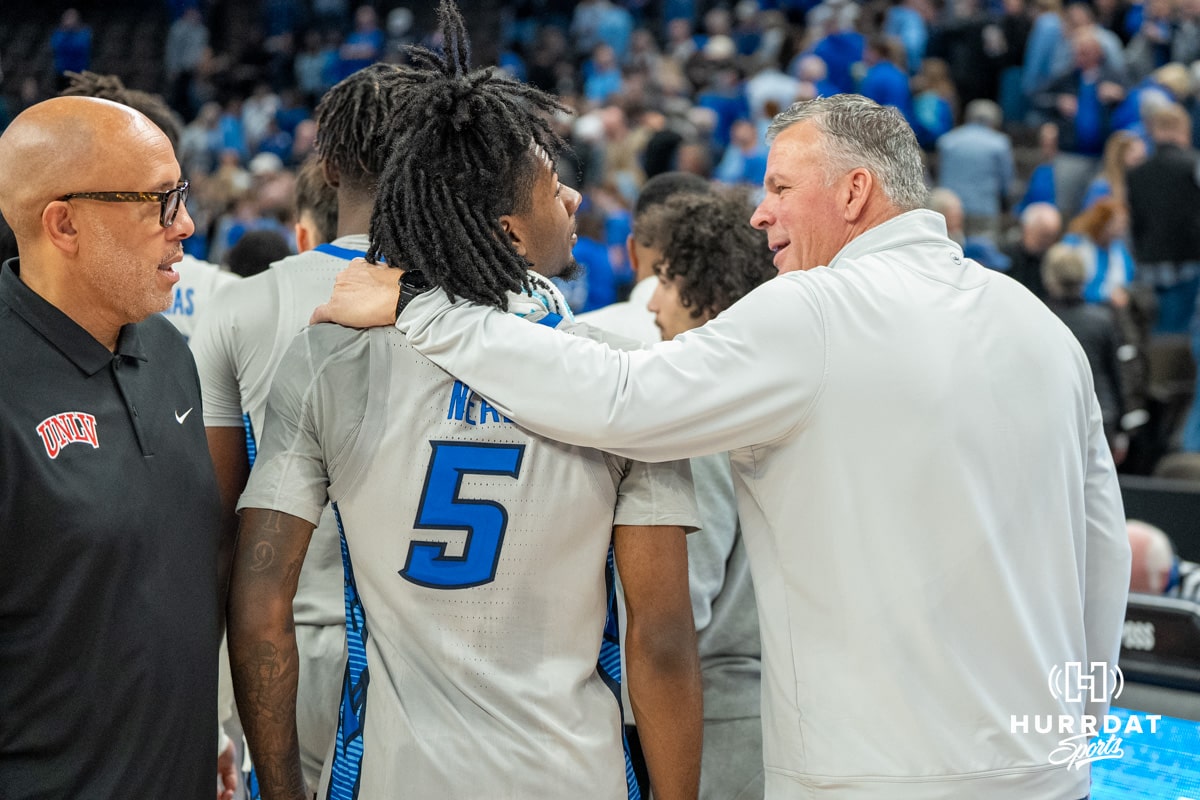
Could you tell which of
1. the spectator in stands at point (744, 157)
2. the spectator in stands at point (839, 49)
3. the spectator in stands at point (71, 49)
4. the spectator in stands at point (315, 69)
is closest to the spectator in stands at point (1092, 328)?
the spectator in stands at point (744, 157)

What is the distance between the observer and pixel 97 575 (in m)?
1.78

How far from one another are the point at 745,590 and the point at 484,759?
2.88ft

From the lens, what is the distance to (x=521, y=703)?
1.93 m

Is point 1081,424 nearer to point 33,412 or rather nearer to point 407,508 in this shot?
point 407,508

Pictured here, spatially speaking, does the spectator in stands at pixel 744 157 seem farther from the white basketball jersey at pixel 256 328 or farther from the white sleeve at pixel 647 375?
the white sleeve at pixel 647 375

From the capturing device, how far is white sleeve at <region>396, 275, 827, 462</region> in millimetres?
1898

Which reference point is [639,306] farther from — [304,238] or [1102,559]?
[1102,559]

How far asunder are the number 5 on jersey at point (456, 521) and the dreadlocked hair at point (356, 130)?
99 cm

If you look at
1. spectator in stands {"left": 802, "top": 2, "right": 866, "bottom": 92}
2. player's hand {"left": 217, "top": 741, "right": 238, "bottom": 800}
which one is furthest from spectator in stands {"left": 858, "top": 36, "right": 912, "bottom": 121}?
player's hand {"left": 217, "top": 741, "right": 238, "bottom": 800}

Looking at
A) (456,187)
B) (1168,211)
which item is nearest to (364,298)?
(456,187)

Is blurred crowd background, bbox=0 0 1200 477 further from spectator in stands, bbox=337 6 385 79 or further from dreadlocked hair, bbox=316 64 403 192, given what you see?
dreadlocked hair, bbox=316 64 403 192

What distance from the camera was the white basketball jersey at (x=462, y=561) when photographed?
194 centimetres

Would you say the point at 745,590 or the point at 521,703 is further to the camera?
the point at 745,590

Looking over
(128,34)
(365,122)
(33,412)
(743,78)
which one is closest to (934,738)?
(33,412)
